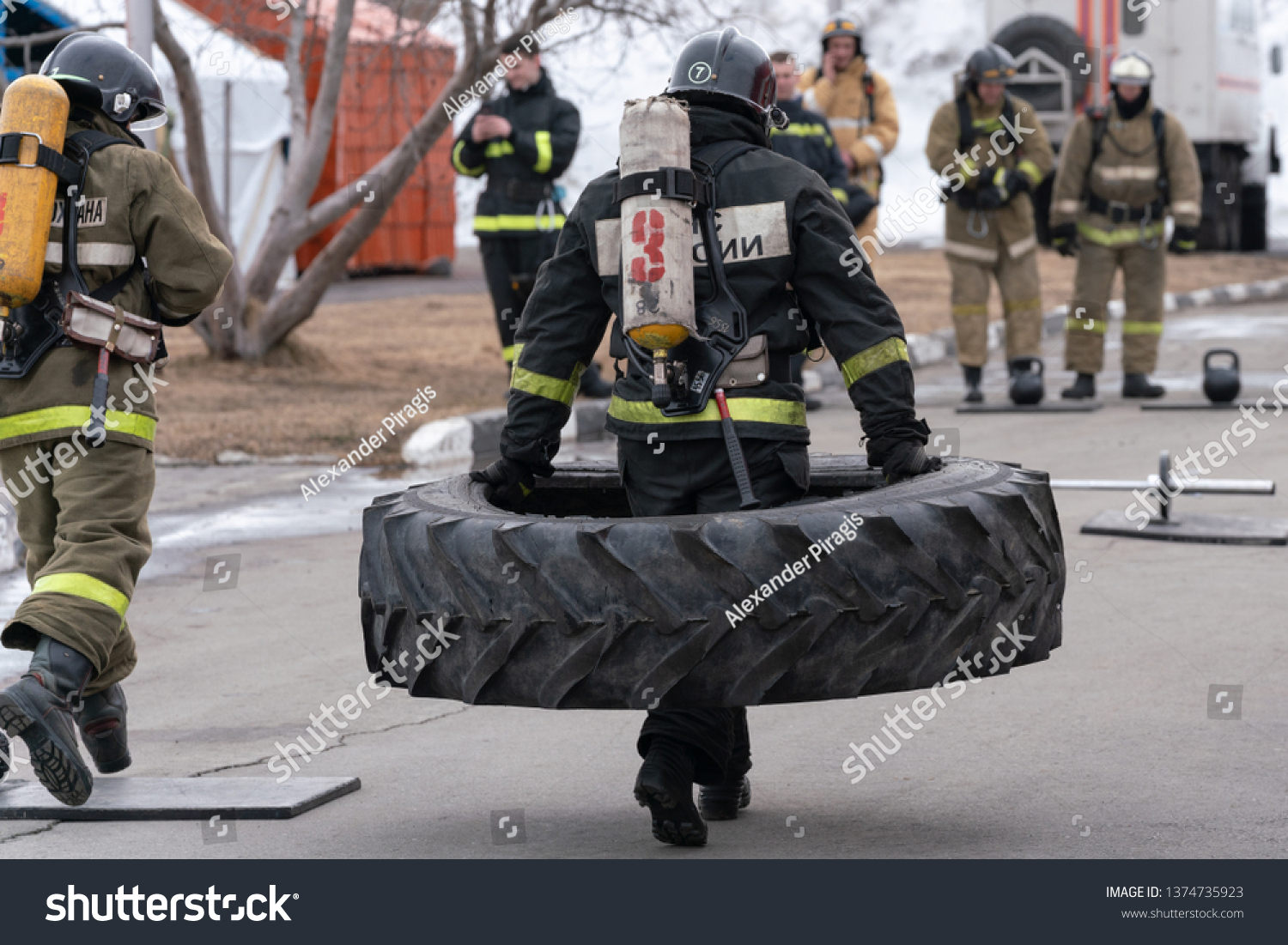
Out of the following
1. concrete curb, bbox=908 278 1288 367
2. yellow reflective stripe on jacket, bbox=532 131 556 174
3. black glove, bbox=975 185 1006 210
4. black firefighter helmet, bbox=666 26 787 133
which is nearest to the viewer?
black firefighter helmet, bbox=666 26 787 133

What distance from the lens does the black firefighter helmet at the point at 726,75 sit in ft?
12.4

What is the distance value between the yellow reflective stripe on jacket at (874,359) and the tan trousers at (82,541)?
162 centimetres

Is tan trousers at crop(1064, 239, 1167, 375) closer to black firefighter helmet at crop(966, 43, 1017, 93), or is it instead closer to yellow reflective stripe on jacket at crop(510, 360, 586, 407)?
black firefighter helmet at crop(966, 43, 1017, 93)

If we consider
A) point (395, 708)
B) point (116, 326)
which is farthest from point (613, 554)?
point (395, 708)

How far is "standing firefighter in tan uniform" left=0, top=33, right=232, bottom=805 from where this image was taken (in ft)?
13.1

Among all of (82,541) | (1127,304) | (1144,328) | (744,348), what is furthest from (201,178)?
(744,348)

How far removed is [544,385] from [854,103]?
29.0ft

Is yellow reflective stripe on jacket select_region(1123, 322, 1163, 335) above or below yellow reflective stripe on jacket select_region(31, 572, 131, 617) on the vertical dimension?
below

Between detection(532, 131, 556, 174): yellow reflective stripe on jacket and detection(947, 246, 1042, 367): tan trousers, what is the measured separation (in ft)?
8.61

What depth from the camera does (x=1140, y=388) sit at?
1142cm

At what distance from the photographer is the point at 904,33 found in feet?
141

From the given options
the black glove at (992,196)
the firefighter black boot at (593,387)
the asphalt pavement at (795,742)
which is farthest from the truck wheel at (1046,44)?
the asphalt pavement at (795,742)

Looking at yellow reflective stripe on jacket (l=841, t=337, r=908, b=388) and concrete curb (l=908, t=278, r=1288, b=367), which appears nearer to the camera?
yellow reflective stripe on jacket (l=841, t=337, r=908, b=388)

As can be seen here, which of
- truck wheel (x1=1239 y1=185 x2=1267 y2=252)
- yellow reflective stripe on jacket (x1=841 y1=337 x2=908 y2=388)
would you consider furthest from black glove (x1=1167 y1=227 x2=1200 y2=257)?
truck wheel (x1=1239 y1=185 x2=1267 y2=252)
